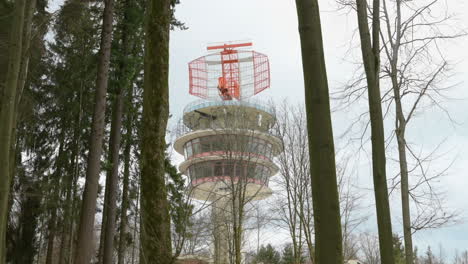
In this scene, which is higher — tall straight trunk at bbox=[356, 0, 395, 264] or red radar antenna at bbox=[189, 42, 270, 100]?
red radar antenna at bbox=[189, 42, 270, 100]

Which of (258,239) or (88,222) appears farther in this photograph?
(258,239)

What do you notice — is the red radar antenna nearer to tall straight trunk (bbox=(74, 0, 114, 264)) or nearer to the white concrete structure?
the white concrete structure

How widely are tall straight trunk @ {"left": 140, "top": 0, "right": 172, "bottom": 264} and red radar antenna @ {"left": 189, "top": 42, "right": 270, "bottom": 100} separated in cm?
2901

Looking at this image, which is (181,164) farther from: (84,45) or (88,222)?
(88,222)

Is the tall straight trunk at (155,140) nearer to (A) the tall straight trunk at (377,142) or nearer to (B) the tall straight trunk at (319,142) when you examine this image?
(B) the tall straight trunk at (319,142)

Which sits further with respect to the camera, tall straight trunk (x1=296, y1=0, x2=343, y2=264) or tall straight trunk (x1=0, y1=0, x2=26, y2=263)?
tall straight trunk (x1=0, y1=0, x2=26, y2=263)

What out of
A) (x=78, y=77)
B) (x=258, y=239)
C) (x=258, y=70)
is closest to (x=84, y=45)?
(x=78, y=77)

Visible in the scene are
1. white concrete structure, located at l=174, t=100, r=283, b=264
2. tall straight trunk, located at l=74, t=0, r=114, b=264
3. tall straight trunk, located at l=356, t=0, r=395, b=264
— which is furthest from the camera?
white concrete structure, located at l=174, t=100, r=283, b=264

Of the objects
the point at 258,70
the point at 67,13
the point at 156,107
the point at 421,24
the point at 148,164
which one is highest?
the point at 258,70

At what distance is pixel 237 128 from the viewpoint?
69.4ft

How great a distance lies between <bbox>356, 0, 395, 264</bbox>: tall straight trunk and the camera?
22.5 feet

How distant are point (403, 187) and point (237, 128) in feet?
34.4

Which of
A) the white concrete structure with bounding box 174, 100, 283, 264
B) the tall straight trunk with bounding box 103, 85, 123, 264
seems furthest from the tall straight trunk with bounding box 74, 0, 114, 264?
the white concrete structure with bounding box 174, 100, 283, 264

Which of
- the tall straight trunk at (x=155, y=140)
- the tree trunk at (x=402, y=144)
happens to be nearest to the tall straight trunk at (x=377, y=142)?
the tall straight trunk at (x=155, y=140)
